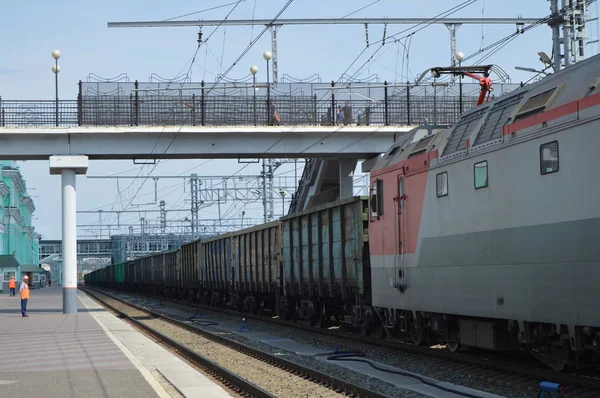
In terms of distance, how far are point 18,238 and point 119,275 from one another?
23.7 m

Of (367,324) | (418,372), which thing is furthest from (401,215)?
(367,324)

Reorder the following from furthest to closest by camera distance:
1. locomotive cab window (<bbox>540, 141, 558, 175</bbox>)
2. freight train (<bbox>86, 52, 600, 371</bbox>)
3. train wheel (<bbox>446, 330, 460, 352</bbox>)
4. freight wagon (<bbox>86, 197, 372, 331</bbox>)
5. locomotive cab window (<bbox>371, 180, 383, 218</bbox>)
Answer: freight wagon (<bbox>86, 197, 372, 331</bbox>)
locomotive cab window (<bbox>371, 180, 383, 218</bbox>)
train wheel (<bbox>446, 330, 460, 352</bbox>)
locomotive cab window (<bbox>540, 141, 558, 175</bbox>)
freight train (<bbox>86, 52, 600, 371</bbox>)

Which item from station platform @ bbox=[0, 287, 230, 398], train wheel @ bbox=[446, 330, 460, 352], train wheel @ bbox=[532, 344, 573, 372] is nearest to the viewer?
train wheel @ bbox=[532, 344, 573, 372]

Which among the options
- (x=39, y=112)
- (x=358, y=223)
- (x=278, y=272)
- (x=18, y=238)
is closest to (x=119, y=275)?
(x=18, y=238)

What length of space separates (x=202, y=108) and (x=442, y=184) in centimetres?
2048

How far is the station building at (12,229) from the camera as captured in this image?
8247 cm

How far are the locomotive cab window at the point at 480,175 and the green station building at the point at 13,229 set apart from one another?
68.3 meters

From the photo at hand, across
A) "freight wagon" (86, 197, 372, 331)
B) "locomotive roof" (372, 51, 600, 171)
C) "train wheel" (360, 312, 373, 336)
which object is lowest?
"train wheel" (360, 312, 373, 336)

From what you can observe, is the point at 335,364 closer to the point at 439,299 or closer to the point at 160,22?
the point at 439,299

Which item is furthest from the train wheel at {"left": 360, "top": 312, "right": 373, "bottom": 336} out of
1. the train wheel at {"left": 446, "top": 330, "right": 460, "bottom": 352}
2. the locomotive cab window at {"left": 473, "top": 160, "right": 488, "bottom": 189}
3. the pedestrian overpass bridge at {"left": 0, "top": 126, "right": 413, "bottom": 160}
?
the pedestrian overpass bridge at {"left": 0, "top": 126, "right": 413, "bottom": 160}

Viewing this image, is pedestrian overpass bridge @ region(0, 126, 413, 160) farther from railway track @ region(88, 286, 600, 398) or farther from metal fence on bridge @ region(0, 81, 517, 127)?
railway track @ region(88, 286, 600, 398)

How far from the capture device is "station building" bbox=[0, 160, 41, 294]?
82475 millimetres

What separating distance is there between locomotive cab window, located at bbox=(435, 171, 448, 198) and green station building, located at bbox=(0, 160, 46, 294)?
2631 inches

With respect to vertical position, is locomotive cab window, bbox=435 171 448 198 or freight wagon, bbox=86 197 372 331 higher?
locomotive cab window, bbox=435 171 448 198
